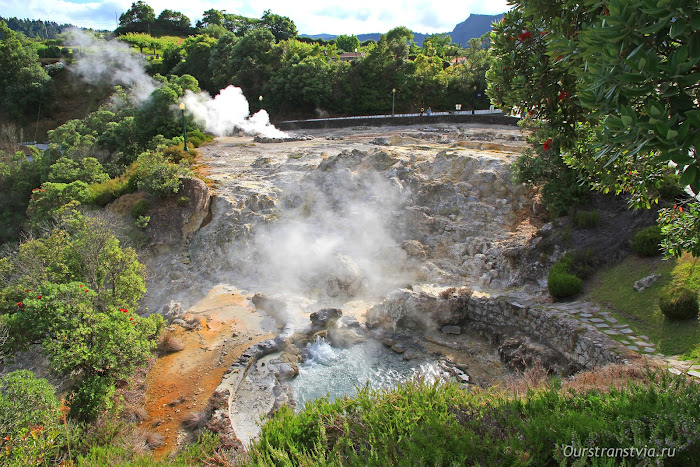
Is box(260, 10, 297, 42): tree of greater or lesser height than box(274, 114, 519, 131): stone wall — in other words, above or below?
above

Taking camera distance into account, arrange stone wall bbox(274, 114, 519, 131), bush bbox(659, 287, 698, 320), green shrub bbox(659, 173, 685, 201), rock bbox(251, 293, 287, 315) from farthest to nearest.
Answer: stone wall bbox(274, 114, 519, 131) → rock bbox(251, 293, 287, 315) → green shrub bbox(659, 173, 685, 201) → bush bbox(659, 287, 698, 320)

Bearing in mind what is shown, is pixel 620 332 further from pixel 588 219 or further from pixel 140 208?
pixel 140 208

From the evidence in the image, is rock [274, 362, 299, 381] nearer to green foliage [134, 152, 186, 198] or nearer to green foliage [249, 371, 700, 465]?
green foliage [249, 371, 700, 465]

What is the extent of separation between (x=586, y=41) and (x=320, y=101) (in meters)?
32.3

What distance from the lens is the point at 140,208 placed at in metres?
15.4

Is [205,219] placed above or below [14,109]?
below

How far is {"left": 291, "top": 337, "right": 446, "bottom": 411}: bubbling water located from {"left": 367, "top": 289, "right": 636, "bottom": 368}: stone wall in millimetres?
1014

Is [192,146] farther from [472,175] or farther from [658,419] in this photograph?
[658,419]

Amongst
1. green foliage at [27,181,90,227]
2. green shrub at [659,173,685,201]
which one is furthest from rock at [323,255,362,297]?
green foliage at [27,181,90,227]

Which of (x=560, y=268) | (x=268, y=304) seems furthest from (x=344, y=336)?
(x=560, y=268)

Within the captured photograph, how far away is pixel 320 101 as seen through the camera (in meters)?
34.2

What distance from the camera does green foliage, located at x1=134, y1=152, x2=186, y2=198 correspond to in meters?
Result: 15.5

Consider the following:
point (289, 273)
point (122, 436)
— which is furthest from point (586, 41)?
point (289, 273)

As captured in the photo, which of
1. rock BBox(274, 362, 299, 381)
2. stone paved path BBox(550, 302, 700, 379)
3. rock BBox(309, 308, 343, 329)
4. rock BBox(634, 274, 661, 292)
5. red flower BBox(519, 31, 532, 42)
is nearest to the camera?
red flower BBox(519, 31, 532, 42)
